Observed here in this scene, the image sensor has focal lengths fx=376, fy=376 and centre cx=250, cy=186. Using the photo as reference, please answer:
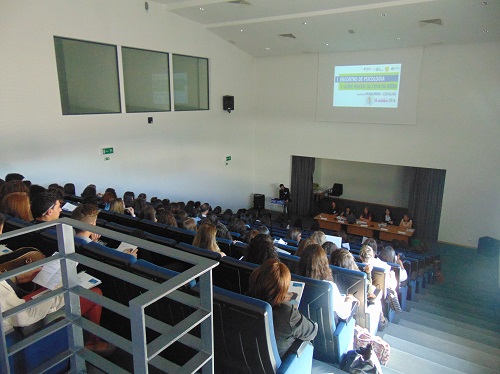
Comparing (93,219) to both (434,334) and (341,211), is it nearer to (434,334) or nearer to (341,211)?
(434,334)

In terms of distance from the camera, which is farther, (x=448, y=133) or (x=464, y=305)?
(x=448, y=133)

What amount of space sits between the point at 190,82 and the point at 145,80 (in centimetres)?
169

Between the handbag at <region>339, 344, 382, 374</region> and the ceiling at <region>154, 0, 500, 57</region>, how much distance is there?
7.26m

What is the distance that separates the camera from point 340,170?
1466 cm

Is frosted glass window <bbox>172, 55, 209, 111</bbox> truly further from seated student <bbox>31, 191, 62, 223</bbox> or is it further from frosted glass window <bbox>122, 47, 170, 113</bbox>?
seated student <bbox>31, 191, 62, 223</bbox>

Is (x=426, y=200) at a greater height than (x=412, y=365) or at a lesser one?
lesser

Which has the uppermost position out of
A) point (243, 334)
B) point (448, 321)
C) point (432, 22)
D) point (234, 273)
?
point (432, 22)

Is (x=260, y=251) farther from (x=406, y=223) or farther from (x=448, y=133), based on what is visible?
(x=406, y=223)

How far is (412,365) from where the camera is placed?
12.2 ft

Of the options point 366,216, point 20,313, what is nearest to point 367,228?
point 366,216

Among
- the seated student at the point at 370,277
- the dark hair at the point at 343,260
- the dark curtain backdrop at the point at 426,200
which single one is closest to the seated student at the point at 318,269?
the dark hair at the point at 343,260

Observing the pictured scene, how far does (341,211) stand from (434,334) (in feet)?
31.0

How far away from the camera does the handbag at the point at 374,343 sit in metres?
3.63

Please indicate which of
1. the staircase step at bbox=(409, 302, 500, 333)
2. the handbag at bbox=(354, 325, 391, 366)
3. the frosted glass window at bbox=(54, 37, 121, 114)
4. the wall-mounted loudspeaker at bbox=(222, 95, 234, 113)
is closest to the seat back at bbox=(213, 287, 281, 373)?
the handbag at bbox=(354, 325, 391, 366)
